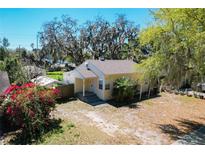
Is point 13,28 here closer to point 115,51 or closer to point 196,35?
point 196,35

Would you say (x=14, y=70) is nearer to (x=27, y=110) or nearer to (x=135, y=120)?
(x=27, y=110)

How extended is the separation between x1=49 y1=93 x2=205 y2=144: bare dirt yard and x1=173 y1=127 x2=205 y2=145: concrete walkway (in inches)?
8.1

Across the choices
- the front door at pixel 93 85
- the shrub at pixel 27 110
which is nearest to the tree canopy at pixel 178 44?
the shrub at pixel 27 110

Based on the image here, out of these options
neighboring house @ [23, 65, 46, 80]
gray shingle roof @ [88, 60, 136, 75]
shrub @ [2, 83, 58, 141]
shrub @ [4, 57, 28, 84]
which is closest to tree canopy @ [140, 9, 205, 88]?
gray shingle roof @ [88, 60, 136, 75]

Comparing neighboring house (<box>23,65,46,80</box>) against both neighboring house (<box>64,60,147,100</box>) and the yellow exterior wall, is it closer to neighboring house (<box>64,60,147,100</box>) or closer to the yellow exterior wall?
neighboring house (<box>64,60,147,100</box>)

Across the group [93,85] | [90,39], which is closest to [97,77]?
[93,85]

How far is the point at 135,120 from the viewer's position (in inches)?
383

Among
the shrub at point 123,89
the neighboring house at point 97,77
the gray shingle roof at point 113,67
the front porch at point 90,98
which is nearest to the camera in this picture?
the front porch at point 90,98

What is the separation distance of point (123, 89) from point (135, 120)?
3417mm

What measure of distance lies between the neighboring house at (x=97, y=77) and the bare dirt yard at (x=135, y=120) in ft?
3.94

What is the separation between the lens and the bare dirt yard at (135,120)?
7.72 m

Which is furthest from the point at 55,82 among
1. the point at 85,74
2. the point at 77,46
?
the point at 77,46

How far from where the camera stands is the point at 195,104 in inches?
512

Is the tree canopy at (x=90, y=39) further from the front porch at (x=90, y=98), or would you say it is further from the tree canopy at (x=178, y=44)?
the tree canopy at (x=178, y=44)
